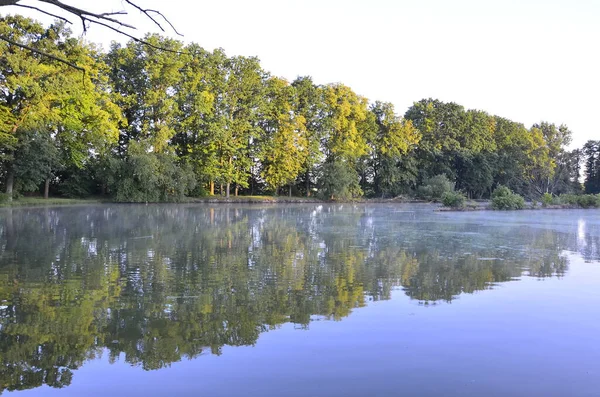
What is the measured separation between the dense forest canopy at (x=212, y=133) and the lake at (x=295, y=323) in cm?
1686

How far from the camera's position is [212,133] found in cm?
4397

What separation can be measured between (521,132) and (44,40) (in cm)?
5670

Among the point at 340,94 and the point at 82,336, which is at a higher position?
the point at 340,94

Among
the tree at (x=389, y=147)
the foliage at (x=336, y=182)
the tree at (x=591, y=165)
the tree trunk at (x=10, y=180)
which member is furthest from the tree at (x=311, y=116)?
the tree at (x=591, y=165)

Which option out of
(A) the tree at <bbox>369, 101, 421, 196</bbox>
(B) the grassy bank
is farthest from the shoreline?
(A) the tree at <bbox>369, 101, 421, 196</bbox>

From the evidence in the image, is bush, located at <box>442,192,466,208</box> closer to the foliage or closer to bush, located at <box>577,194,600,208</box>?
bush, located at <box>577,194,600,208</box>

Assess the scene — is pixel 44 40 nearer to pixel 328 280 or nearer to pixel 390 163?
pixel 328 280

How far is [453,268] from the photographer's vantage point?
31.1 ft

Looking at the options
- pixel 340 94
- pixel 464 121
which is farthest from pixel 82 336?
pixel 464 121

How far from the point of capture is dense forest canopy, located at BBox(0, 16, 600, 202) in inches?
1298

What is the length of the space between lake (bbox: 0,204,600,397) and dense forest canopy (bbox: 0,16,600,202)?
1686cm

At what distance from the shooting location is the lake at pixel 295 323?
409 cm

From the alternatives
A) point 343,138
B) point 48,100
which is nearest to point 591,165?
point 343,138

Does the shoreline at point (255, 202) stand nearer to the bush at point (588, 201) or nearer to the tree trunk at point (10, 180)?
the bush at point (588, 201)
